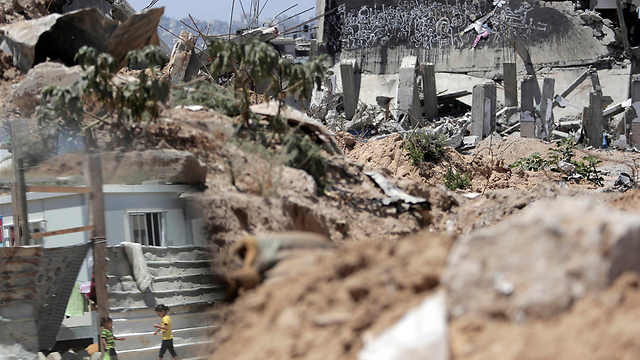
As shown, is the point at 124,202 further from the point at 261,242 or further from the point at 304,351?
the point at 304,351

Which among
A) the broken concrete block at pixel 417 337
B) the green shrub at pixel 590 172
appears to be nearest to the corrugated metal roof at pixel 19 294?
the broken concrete block at pixel 417 337

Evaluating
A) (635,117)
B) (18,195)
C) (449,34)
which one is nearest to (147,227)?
(18,195)

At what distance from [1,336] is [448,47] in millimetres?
16997

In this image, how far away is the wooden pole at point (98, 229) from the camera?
3441 millimetres

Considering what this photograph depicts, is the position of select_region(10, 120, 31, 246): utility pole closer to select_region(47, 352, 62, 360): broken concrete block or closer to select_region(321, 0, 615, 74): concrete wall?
select_region(47, 352, 62, 360): broken concrete block

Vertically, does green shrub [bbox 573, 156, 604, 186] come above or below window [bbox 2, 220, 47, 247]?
below

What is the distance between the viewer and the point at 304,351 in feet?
6.42

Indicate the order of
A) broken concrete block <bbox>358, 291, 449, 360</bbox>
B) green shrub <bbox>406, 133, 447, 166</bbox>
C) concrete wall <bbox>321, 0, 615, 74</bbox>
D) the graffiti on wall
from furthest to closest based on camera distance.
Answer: the graffiti on wall, concrete wall <bbox>321, 0, 615, 74</bbox>, green shrub <bbox>406, 133, 447, 166</bbox>, broken concrete block <bbox>358, 291, 449, 360</bbox>

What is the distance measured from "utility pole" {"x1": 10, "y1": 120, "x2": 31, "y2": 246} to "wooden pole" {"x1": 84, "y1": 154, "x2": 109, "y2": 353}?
74 cm

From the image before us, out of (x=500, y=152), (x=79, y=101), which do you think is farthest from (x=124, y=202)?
(x=500, y=152)

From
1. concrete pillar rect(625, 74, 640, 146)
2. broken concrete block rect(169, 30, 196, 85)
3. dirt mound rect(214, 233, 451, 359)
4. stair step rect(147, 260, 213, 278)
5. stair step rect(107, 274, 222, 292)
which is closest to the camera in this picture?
dirt mound rect(214, 233, 451, 359)

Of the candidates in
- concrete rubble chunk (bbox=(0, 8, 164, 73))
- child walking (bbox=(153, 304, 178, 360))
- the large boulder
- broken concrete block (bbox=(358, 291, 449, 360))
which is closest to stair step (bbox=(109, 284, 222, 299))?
child walking (bbox=(153, 304, 178, 360))

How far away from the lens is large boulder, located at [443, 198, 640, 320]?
1.83m

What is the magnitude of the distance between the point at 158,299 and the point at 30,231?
4.05ft
